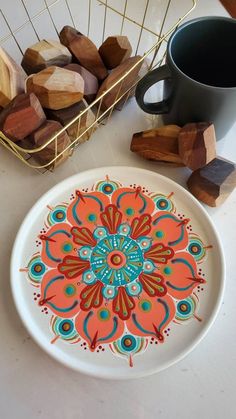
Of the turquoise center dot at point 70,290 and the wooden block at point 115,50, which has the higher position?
the wooden block at point 115,50

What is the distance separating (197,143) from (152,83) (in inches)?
2.8

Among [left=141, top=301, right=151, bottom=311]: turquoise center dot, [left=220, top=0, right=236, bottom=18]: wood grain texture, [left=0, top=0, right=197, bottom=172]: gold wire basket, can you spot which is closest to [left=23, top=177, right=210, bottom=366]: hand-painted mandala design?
[left=141, top=301, right=151, bottom=311]: turquoise center dot

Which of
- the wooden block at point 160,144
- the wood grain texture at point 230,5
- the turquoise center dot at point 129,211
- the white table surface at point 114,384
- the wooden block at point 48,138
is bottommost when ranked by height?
the white table surface at point 114,384

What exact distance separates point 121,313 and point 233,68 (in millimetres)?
262

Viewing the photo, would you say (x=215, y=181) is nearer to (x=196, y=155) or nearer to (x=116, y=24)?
(x=196, y=155)

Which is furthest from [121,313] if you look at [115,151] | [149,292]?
[115,151]

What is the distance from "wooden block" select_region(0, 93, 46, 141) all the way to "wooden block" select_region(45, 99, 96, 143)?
0.02 meters

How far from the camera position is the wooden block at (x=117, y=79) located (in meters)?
0.37

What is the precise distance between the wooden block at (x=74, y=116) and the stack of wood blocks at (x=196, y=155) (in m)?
0.05

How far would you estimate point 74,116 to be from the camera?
0.36m

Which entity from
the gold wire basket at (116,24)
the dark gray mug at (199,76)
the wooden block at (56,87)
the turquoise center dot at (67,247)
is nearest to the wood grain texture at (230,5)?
the gold wire basket at (116,24)

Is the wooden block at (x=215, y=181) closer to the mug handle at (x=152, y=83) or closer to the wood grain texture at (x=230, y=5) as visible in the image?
the mug handle at (x=152, y=83)

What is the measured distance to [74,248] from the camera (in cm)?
34

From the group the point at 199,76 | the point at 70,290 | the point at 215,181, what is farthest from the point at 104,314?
the point at 199,76
